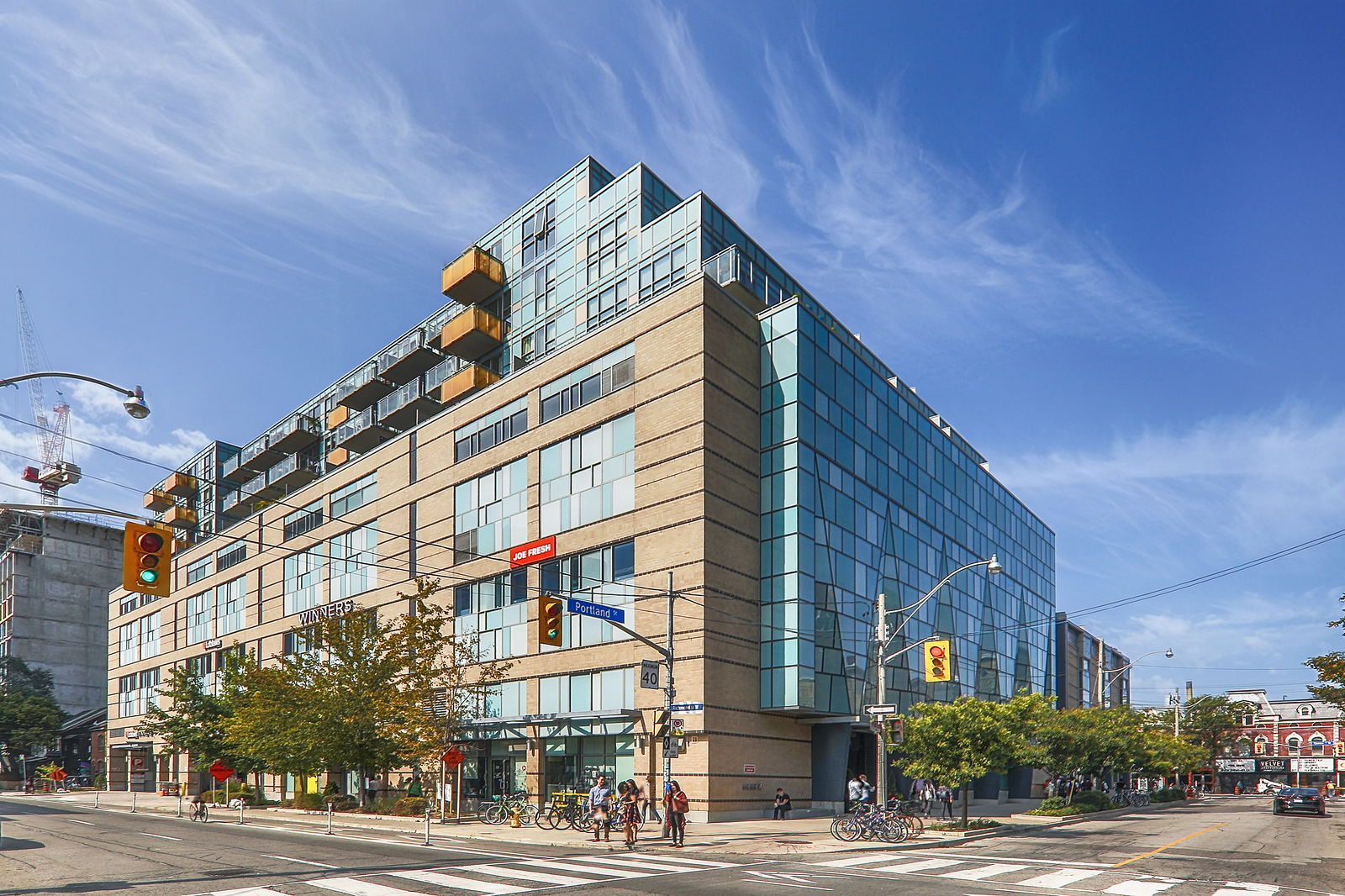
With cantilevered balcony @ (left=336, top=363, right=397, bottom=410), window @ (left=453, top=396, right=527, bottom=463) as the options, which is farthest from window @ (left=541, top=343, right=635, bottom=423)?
cantilevered balcony @ (left=336, top=363, right=397, bottom=410)

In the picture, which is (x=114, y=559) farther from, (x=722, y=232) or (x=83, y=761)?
(x=722, y=232)

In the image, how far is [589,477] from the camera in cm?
4266

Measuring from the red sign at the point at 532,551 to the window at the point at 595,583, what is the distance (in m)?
0.55

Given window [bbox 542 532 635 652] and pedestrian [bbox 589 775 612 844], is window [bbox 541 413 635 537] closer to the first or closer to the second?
window [bbox 542 532 635 652]

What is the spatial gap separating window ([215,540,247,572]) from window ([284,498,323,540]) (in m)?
7.17

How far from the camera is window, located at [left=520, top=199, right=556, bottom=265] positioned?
54.2m

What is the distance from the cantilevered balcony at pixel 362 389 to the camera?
64.8m

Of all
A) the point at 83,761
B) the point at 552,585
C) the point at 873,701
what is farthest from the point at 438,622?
the point at 83,761

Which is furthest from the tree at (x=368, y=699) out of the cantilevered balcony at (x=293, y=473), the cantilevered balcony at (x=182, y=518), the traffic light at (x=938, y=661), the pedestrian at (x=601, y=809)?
the cantilevered balcony at (x=182, y=518)

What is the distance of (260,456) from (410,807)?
44.4m

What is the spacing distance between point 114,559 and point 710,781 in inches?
4861

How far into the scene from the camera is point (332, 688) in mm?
42438

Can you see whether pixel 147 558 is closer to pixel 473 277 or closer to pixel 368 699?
pixel 368 699

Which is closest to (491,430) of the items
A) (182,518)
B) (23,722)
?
(182,518)
